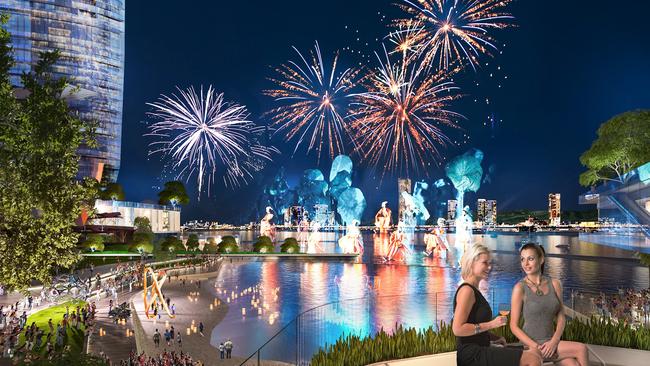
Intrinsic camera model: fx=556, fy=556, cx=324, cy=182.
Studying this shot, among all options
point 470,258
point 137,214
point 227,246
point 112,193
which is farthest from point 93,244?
point 470,258

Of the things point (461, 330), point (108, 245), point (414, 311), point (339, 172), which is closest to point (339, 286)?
point (414, 311)

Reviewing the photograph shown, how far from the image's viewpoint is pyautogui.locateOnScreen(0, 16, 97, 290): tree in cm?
1744

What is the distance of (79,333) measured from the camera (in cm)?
2364

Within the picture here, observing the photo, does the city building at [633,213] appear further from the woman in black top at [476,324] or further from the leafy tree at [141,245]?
the leafy tree at [141,245]

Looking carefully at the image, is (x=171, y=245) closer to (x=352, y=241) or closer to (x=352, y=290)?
(x=352, y=241)

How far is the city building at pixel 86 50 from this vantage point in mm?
102125

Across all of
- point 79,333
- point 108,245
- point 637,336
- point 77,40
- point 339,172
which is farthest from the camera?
point 339,172

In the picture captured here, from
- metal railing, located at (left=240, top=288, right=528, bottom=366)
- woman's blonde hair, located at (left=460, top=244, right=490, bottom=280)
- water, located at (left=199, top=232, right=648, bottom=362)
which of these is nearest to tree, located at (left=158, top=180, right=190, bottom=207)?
water, located at (left=199, top=232, right=648, bottom=362)

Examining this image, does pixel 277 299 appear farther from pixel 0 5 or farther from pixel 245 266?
pixel 0 5

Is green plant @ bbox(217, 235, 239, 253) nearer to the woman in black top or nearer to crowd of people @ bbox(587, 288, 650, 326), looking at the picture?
crowd of people @ bbox(587, 288, 650, 326)

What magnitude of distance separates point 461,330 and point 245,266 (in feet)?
182

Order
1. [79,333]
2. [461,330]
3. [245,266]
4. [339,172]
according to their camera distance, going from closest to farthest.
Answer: [461,330] → [79,333] → [245,266] → [339,172]

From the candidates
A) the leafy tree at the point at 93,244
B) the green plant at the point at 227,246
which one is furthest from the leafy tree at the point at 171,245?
the leafy tree at the point at 93,244

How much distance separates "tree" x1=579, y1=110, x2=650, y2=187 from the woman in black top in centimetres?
4967
